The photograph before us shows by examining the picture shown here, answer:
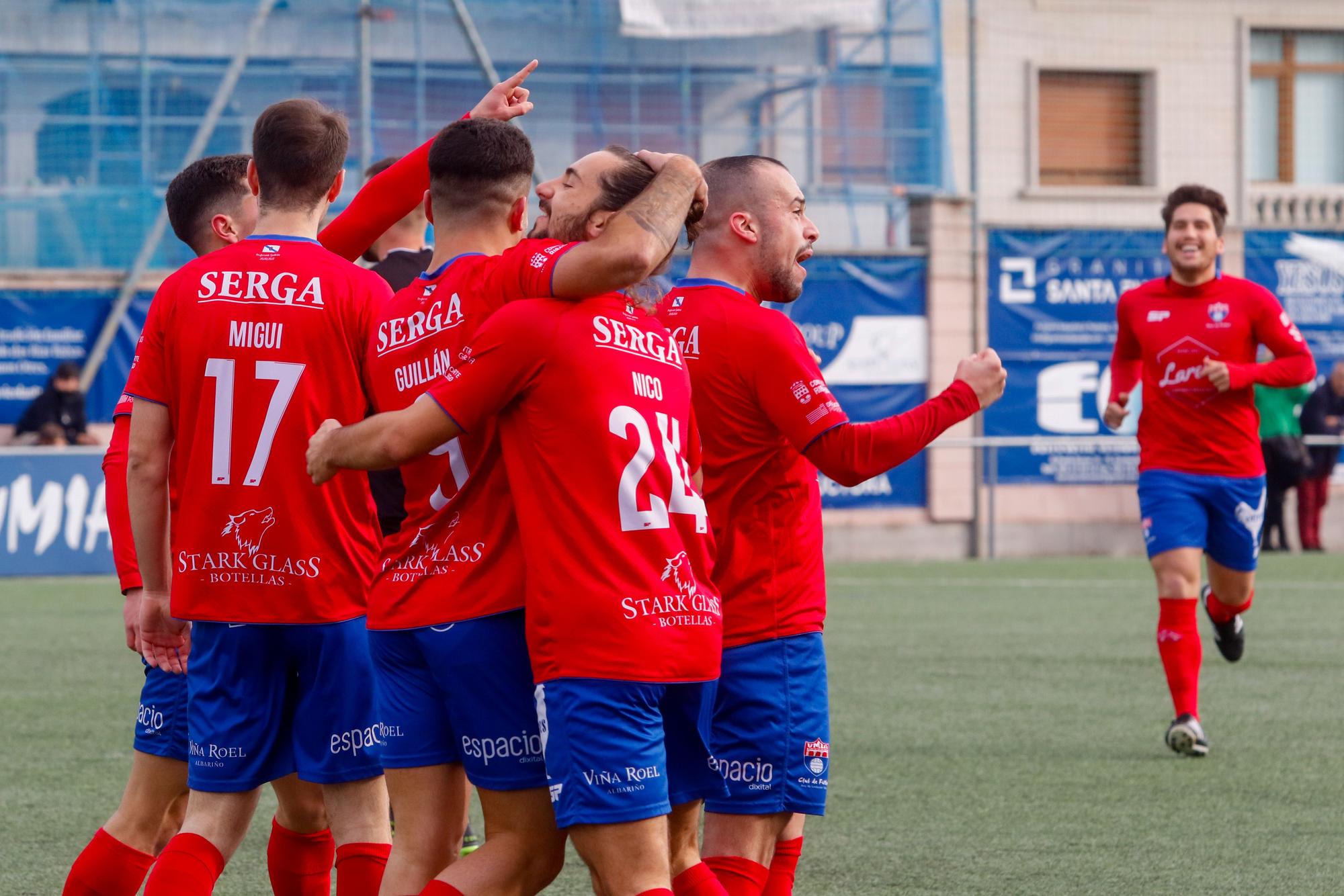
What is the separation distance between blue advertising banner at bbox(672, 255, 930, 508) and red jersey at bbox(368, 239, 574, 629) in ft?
57.1

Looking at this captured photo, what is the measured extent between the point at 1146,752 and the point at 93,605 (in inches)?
353

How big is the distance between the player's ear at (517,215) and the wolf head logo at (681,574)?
0.77 m

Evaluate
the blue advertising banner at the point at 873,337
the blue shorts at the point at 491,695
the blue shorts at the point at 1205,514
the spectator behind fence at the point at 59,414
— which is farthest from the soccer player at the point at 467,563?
the blue advertising banner at the point at 873,337

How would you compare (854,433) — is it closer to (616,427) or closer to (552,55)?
(616,427)

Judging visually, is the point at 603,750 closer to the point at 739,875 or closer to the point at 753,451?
the point at 739,875

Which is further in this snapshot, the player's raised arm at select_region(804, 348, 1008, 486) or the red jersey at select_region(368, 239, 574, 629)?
the player's raised arm at select_region(804, 348, 1008, 486)

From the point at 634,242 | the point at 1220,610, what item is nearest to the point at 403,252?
the point at 634,242

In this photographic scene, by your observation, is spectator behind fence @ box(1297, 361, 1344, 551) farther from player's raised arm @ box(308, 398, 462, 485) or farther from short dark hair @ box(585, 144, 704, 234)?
player's raised arm @ box(308, 398, 462, 485)

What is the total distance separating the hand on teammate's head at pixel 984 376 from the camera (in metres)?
4.19

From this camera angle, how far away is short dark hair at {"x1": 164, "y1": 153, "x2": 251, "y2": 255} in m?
4.83

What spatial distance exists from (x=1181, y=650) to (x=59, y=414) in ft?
42.7

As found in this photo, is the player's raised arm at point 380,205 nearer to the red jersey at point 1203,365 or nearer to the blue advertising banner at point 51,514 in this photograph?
the red jersey at point 1203,365

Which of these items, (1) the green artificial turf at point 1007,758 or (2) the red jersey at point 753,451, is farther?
(1) the green artificial turf at point 1007,758

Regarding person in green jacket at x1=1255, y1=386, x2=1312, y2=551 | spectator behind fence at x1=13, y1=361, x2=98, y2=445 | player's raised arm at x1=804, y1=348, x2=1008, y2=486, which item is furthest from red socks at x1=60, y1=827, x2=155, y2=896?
person in green jacket at x1=1255, y1=386, x2=1312, y2=551
